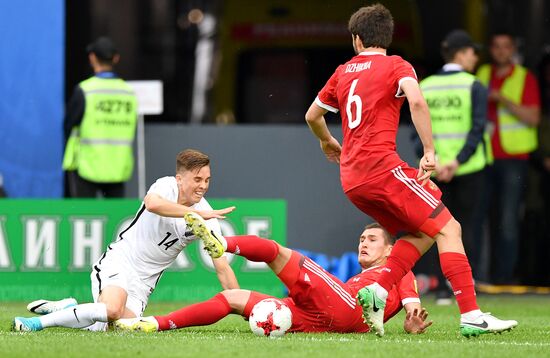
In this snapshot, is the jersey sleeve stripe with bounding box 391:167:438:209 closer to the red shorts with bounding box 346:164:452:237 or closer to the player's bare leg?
the red shorts with bounding box 346:164:452:237

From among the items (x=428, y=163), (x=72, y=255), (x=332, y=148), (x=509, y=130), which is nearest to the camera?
(x=428, y=163)

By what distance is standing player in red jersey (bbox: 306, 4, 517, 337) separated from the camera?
7.57 metres

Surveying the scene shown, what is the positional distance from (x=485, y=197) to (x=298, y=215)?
5.80ft

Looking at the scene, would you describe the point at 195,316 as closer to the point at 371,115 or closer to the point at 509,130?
the point at 371,115

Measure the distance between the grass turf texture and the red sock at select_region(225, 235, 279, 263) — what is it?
464 millimetres

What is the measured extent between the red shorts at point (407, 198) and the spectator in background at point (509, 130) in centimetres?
526

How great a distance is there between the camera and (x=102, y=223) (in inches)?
444

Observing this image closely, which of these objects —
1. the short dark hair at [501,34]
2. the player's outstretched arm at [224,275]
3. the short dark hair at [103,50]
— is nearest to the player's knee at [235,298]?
the player's outstretched arm at [224,275]

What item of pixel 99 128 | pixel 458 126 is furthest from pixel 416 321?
pixel 99 128

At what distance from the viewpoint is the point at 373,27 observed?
786cm

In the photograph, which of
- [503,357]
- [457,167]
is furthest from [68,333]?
[457,167]

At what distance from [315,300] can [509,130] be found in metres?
5.52

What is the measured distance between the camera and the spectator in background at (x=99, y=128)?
38.7 ft

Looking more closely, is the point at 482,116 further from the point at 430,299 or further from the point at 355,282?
the point at 355,282
